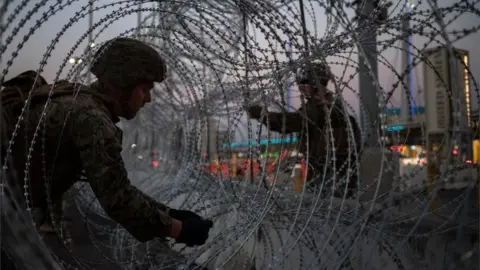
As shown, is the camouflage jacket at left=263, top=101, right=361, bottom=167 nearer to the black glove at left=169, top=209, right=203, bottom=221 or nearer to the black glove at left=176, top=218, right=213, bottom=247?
the black glove at left=169, top=209, right=203, bottom=221

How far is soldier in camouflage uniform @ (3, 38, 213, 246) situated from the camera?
1637mm

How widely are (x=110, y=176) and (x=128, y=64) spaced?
0.52 metres

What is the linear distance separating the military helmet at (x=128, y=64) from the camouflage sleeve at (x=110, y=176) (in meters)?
0.24

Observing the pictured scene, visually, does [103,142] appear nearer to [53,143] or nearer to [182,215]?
[53,143]

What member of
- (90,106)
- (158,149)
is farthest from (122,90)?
(158,149)

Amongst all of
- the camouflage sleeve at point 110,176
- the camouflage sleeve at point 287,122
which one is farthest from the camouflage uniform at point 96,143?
the camouflage sleeve at point 287,122

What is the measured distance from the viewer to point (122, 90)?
1976 mm

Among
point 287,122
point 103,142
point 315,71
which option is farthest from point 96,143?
point 287,122

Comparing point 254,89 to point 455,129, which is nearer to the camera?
point 455,129

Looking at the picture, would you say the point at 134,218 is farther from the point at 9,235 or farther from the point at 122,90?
the point at 122,90

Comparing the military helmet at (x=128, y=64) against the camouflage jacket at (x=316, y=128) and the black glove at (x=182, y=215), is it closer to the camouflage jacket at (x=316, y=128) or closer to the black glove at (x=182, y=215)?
the black glove at (x=182, y=215)

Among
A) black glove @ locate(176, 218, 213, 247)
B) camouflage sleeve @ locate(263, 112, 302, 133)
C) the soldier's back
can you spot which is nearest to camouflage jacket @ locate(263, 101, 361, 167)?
camouflage sleeve @ locate(263, 112, 302, 133)

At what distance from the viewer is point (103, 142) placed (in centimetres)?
164

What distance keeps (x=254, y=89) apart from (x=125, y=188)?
1549 mm
